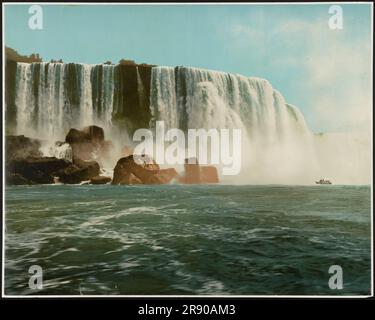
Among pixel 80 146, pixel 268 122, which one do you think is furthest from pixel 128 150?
pixel 268 122

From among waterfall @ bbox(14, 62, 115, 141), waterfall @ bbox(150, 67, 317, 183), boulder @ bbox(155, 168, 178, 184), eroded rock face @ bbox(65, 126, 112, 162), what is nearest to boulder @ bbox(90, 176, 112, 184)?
eroded rock face @ bbox(65, 126, 112, 162)

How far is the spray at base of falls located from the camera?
5.05m

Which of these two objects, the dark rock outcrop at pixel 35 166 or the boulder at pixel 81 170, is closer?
the dark rock outcrop at pixel 35 166

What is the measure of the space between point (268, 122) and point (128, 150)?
2.02 metres

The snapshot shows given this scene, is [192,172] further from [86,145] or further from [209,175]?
[86,145]

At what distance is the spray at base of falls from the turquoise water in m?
0.32

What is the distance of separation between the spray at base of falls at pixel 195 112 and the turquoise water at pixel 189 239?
319mm

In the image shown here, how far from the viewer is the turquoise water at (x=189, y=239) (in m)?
4.22

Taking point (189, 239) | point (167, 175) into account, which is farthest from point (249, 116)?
point (189, 239)

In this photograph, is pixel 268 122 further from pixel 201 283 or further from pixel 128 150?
pixel 201 283

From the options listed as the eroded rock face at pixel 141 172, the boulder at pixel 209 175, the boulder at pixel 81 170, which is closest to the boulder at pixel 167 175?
the eroded rock face at pixel 141 172

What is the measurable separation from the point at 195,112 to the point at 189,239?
1.73m

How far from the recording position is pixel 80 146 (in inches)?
211

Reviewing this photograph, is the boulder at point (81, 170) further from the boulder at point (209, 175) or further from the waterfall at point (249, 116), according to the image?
the boulder at point (209, 175)
